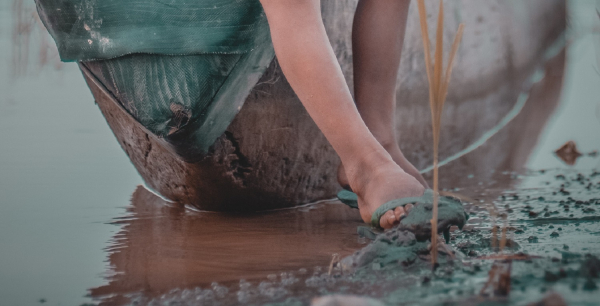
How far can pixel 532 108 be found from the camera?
346 centimetres

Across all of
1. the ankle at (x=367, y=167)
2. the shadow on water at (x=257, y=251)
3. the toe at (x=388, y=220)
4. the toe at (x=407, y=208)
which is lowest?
the shadow on water at (x=257, y=251)

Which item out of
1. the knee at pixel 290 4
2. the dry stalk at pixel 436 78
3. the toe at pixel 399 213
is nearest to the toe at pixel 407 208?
the toe at pixel 399 213

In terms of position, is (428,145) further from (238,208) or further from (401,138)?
(238,208)

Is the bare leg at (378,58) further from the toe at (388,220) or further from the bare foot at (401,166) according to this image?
the toe at (388,220)

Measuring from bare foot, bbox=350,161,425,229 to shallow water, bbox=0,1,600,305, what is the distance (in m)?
0.12

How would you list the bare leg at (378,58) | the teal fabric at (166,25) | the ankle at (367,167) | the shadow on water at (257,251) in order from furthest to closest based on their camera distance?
the bare leg at (378,58)
the teal fabric at (166,25)
the ankle at (367,167)
the shadow on water at (257,251)

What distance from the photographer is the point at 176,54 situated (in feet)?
6.21

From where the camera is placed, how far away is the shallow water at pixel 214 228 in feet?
4.42

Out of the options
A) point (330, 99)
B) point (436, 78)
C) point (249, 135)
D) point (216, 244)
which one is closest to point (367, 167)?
point (330, 99)

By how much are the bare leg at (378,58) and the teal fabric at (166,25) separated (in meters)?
0.35

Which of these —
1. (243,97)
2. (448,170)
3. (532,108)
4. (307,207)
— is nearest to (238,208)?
(307,207)

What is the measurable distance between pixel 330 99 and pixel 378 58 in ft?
1.78

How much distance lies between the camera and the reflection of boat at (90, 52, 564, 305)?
56.4 inches

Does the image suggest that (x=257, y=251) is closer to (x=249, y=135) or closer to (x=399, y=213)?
(x=399, y=213)
